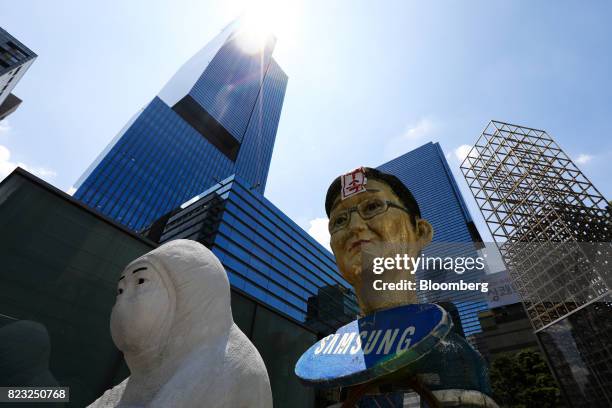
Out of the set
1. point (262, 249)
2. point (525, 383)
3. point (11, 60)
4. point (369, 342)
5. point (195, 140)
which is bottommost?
point (369, 342)

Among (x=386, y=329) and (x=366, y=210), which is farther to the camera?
(x=366, y=210)

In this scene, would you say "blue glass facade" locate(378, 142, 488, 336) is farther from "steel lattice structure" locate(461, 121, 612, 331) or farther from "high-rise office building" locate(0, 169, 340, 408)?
"high-rise office building" locate(0, 169, 340, 408)

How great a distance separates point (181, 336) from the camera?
7.11 ft

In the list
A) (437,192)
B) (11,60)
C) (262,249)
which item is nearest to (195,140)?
(11,60)

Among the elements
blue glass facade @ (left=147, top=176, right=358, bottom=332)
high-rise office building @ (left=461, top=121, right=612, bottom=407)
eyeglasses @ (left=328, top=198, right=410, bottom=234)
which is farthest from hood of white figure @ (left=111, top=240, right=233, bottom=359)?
blue glass facade @ (left=147, top=176, right=358, bottom=332)

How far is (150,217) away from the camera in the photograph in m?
49.2

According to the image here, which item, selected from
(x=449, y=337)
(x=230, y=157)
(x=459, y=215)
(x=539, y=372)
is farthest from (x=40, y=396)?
(x=459, y=215)

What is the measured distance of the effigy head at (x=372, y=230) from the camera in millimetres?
3285

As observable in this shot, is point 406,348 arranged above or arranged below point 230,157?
below

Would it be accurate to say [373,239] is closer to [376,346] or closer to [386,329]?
[386,329]

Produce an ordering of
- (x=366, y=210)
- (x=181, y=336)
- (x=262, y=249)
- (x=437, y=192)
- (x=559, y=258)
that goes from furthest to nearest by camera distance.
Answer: (x=437, y=192), (x=262, y=249), (x=559, y=258), (x=366, y=210), (x=181, y=336)

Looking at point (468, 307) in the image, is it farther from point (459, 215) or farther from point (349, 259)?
point (349, 259)

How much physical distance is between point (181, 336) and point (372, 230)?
210 centimetres

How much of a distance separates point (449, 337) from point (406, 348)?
677 mm
